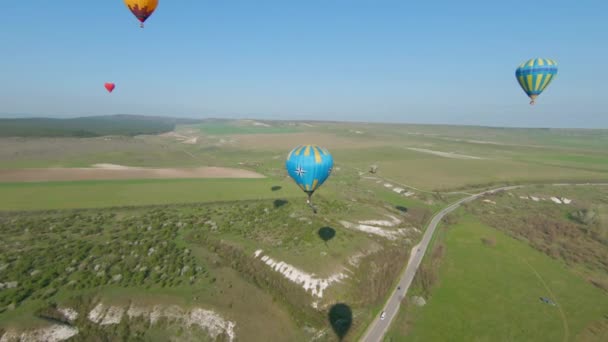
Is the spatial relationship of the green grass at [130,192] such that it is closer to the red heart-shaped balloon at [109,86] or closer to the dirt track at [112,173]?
the dirt track at [112,173]

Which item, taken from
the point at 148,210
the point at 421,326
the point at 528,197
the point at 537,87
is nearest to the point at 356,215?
the point at 421,326

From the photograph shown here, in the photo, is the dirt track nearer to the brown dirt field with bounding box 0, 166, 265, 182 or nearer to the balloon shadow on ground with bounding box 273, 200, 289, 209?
the brown dirt field with bounding box 0, 166, 265, 182

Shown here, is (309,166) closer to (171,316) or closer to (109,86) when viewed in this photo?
(171,316)

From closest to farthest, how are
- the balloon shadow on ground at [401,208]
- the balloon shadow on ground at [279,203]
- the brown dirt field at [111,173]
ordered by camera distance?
the balloon shadow on ground at [279,203], the balloon shadow on ground at [401,208], the brown dirt field at [111,173]

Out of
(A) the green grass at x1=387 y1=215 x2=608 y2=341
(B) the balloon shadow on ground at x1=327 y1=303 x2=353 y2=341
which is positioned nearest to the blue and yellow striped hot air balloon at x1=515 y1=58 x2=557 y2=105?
(A) the green grass at x1=387 y1=215 x2=608 y2=341

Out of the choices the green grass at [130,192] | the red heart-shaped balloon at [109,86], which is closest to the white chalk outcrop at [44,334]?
the green grass at [130,192]

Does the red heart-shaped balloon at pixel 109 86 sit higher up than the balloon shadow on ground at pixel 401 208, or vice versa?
the red heart-shaped balloon at pixel 109 86

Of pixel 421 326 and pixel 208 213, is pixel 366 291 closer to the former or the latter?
pixel 421 326
